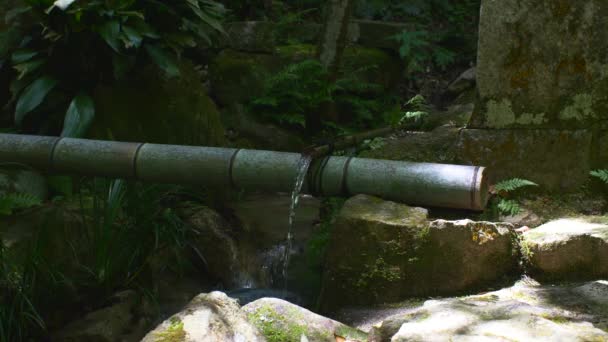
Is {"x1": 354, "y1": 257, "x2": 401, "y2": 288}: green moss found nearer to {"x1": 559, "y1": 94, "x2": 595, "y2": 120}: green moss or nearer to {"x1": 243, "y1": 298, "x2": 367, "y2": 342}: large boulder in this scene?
{"x1": 243, "y1": 298, "x2": 367, "y2": 342}: large boulder

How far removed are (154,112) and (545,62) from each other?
314 centimetres

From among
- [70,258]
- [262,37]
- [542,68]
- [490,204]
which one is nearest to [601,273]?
[490,204]

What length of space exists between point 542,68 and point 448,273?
1384 mm

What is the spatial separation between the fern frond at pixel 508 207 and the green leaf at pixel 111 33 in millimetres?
3167

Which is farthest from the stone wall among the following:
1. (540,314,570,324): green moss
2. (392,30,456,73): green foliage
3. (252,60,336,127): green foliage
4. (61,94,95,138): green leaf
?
(392,30,456,73): green foliage

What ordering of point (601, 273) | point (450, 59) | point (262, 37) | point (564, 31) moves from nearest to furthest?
point (601, 273) < point (564, 31) < point (262, 37) < point (450, 59)

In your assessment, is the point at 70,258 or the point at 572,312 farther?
the point at 70,258

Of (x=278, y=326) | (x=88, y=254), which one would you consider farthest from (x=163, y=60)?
(x=278, y=326)

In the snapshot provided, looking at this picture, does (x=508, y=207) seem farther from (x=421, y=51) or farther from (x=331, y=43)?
(x=421, y=51)

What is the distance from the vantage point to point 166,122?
5.32 meters

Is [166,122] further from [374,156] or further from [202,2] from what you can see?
[374,156]

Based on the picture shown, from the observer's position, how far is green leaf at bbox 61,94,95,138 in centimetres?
482

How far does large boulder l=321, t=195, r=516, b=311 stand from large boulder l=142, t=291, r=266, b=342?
92 centimetres

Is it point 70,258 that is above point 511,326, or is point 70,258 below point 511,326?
below
